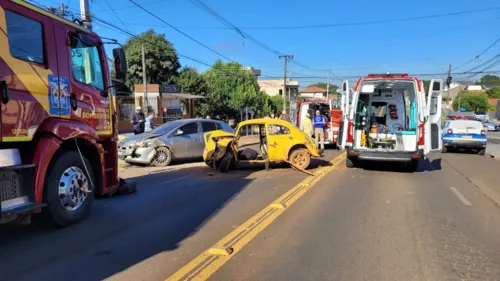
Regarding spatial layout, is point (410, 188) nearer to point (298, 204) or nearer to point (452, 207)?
point (452, 207)

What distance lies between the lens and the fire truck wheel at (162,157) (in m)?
12.5

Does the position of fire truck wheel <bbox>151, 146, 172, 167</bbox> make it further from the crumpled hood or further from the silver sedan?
the crumpled hood

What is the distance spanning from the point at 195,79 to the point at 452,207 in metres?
37.5

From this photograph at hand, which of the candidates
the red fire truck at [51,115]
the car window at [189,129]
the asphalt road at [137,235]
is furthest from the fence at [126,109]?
the red fire truck at [51,115]

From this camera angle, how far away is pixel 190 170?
11.8m

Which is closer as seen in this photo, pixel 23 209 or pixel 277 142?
pixel 23 209

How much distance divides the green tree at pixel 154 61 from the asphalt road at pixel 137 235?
36239mm

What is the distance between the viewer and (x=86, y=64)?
6.24 metres

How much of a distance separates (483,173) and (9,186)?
11836 millimetres

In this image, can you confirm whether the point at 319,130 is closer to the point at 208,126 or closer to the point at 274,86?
the point at 208,126

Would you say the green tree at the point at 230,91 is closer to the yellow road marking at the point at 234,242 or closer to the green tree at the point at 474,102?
the yellow road marking at the point at 234,242

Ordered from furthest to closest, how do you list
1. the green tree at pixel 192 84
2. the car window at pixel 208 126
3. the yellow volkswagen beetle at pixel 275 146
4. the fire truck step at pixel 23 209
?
the green tree at pixel 192 84 → the car window at pixel 208 126 → the yellow volkswagen beetle at pixel 275 146 → the fire truck step at pixel 23 209

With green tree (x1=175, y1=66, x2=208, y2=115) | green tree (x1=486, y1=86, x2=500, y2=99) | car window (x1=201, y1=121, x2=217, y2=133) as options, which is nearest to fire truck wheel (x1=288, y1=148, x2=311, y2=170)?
car window (x1=201, y1=121, x2=217, y2=133)

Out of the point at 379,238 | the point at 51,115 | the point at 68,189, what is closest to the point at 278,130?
the point at 379,238
